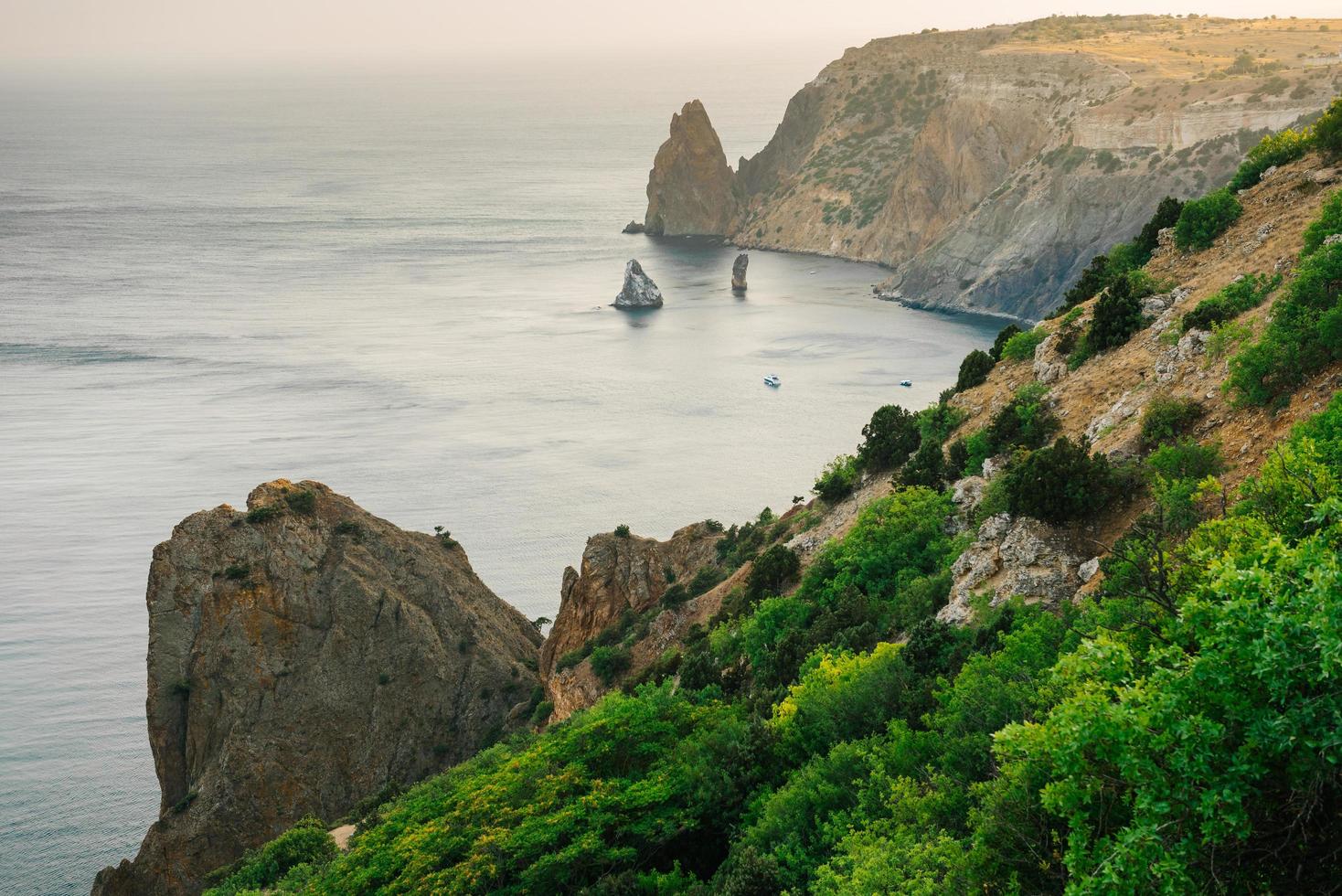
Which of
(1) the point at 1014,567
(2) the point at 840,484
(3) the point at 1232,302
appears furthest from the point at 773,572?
(3) the point at 1232,302

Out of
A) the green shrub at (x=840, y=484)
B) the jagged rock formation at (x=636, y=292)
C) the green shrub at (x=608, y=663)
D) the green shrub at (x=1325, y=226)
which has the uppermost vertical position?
the green shrub at (x=1325, y=226)

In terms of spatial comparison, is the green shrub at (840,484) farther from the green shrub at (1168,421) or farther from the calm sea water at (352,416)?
the calm sea water at (352,416)

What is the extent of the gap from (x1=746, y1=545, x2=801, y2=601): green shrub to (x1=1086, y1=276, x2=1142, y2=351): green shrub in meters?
12.3

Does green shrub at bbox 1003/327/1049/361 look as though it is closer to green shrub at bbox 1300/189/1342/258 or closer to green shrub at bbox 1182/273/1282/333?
green shrub at bbox 1182/273/1282/333

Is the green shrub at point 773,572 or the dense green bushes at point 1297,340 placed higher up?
the dense green bushes at point 1297,340

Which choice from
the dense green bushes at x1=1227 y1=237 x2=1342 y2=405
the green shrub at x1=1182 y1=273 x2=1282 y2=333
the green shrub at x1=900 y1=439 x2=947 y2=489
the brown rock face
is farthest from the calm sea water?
the dense green bushes at x1=1227 y1=237 x2=1342 y2=405

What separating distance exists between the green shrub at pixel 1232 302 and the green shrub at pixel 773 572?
1522cm

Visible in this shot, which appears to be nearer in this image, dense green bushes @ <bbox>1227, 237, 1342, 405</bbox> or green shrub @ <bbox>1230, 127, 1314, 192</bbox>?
dense green bushes @ <bbox>1227, 237, 1342, 405</bbox>

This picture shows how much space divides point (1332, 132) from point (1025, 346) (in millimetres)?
11314

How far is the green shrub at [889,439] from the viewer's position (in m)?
42.4

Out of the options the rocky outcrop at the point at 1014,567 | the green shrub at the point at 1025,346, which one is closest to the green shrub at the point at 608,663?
the green shrub at the point at 1025,346

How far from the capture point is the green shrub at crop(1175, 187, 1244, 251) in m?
36.4

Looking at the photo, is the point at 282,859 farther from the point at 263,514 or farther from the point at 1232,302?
the point at 1232,302

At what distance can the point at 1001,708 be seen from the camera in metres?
20.2
